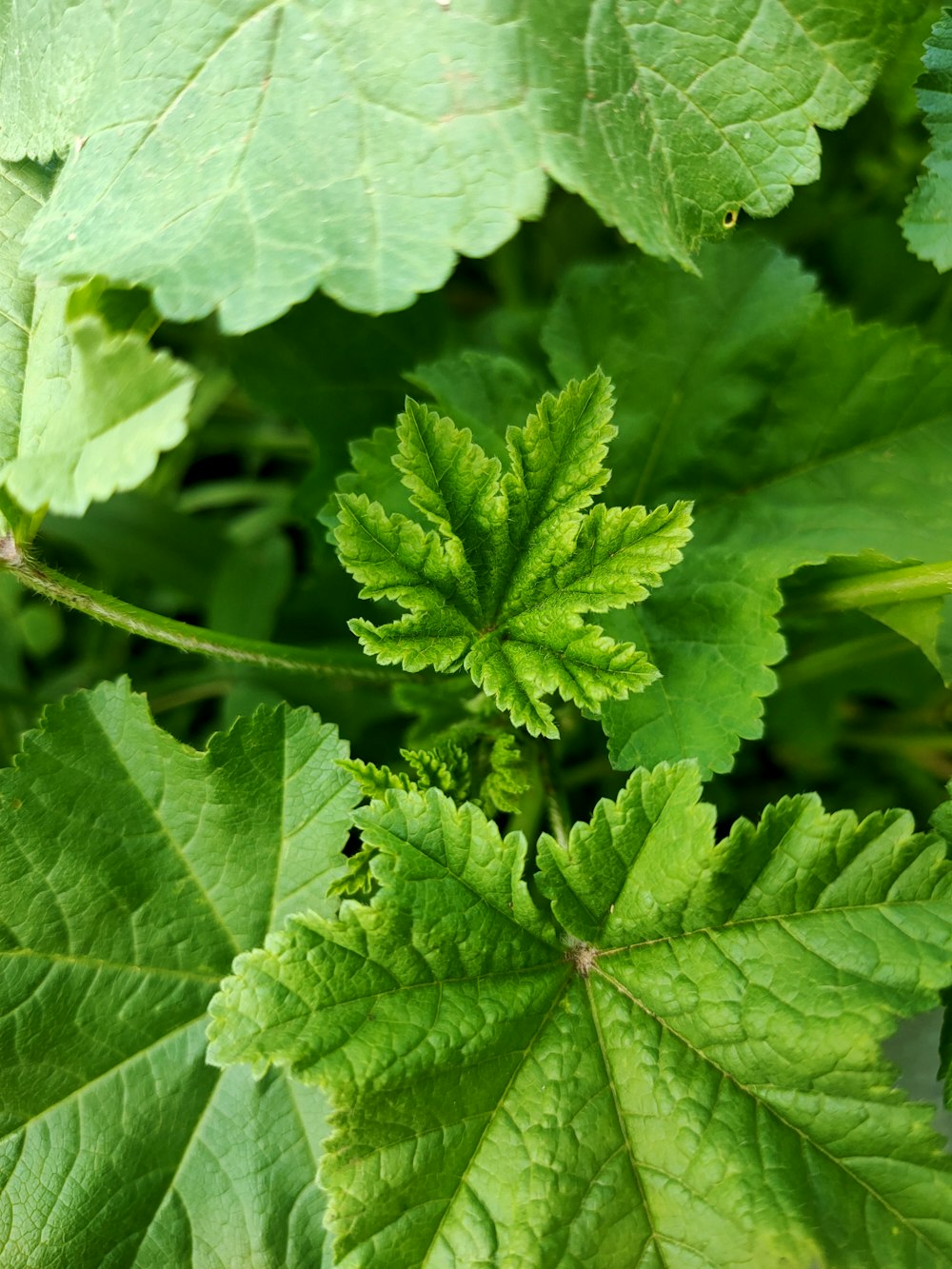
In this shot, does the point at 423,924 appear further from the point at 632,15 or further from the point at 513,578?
the point at 632,15

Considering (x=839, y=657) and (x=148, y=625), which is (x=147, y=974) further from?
(x=839, y=657)

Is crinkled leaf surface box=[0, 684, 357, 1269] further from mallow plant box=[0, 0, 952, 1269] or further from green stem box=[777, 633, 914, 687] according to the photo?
green stem box=[777, 633, 914, 687]

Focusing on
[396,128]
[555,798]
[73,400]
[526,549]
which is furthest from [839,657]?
[73,400]

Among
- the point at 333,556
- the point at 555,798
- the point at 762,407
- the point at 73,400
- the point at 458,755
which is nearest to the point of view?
the point at 73,400

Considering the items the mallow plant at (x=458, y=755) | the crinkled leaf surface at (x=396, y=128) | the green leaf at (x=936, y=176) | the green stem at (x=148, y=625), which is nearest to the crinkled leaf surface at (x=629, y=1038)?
the mallow plant at (x=458, y=755)

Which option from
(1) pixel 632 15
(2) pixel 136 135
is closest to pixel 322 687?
(2) pixel 136 135
